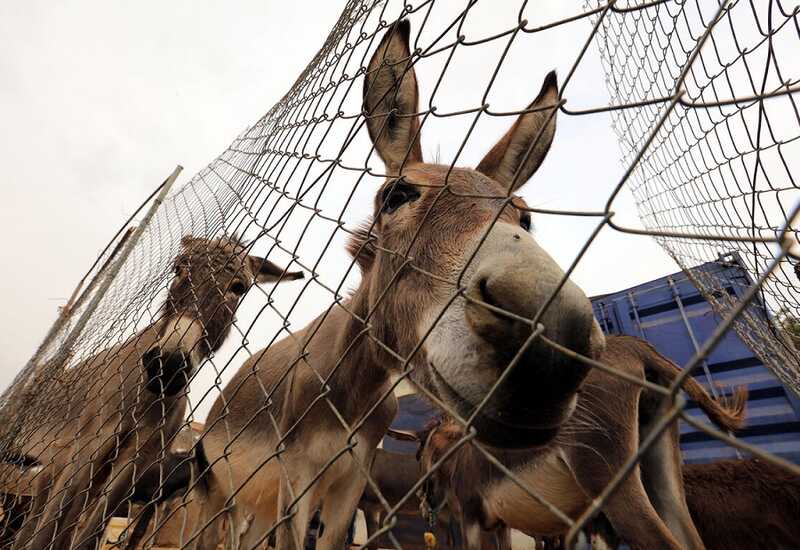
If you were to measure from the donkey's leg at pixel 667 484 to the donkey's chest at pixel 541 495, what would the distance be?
0.61m

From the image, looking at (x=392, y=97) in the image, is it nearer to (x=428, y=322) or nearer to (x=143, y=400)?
(x=428, y=322)

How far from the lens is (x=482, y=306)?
1.00m

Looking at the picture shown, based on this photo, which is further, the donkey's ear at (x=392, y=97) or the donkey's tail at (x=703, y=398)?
the donkey's tail at (x=703, y=398)

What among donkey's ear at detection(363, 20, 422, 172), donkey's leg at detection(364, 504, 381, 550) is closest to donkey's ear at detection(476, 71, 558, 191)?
donkey's ear at detection(363, 20, 422, 172)

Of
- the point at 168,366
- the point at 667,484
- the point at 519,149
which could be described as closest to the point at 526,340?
the point at 519,149

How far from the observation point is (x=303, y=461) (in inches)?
110

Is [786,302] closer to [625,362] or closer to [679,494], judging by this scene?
[625,362]

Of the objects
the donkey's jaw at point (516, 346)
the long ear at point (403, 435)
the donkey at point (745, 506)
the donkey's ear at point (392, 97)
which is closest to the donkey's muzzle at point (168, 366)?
the donkey's ear at point (392, 97)

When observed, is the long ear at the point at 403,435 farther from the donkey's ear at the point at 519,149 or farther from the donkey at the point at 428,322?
the donkey's ear at the point at 519,149

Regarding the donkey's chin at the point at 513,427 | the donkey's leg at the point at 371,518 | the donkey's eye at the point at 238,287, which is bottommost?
the donkey's leg at the point at 371,518

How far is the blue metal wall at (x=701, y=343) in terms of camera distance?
15.4ft

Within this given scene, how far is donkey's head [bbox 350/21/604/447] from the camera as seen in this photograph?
967mm

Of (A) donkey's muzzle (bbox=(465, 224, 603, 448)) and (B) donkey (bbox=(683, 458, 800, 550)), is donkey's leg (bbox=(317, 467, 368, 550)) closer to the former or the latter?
(A) donkey's muzzle (bbox=(465, 224, 603, 448))

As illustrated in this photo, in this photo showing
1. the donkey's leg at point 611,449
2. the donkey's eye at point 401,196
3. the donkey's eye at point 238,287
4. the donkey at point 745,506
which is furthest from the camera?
the donkey's eye at point 238,287
